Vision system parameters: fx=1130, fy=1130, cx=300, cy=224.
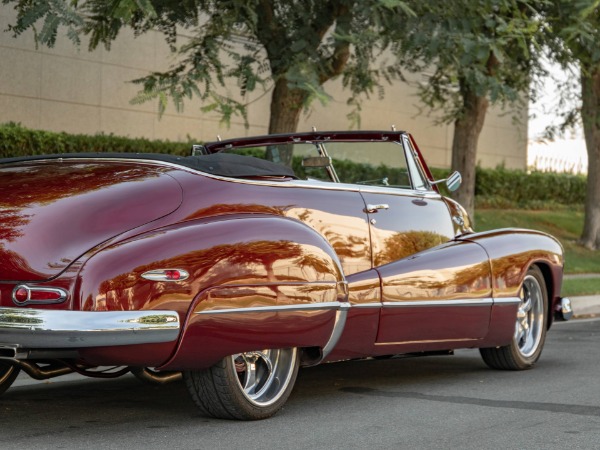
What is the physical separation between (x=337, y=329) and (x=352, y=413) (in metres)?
0.50

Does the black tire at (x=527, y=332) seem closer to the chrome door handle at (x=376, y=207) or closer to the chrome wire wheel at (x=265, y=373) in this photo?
the chrome door handle at (x=376, y=207)

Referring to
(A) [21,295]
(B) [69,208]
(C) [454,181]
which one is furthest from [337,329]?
(C) [454,181]

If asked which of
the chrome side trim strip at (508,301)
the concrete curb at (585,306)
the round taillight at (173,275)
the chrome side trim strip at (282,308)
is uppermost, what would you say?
the round taillight at (173,275)

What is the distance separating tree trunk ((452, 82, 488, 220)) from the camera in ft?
65.5

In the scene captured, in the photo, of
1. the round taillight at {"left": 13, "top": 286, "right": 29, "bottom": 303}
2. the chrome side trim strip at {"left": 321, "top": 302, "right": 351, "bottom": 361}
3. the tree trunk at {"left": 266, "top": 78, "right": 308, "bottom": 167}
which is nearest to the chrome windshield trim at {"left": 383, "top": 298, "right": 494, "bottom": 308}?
the chrome side trim strip at {"left": 321, "top": 302, "right": 351, "bottom": 361}

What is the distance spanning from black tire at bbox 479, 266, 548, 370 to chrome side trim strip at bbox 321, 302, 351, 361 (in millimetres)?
2314

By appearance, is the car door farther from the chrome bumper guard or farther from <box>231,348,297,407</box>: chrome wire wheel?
the chrome bumper guard

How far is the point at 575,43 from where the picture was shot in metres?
16.0

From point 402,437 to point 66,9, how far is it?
18.3 ft

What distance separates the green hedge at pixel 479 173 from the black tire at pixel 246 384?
10.4 m

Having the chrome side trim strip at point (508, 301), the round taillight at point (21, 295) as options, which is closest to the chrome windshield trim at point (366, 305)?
the chrome side trim strip at point (508, 301)

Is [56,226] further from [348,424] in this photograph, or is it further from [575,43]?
[575,43]

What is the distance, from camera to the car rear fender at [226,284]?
5316mm

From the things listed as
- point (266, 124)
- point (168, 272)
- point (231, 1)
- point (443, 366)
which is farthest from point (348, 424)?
point (266, 124)
